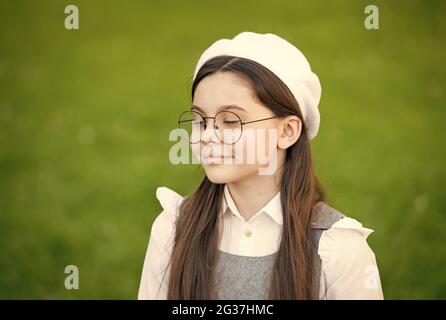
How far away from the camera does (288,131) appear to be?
202 centimetres

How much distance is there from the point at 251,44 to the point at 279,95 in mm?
165

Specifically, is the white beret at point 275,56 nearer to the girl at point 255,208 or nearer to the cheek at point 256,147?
the girl at point 255,208

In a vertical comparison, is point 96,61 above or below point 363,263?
above

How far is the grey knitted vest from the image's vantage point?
1.97 metres

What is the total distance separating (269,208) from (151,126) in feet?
7.03

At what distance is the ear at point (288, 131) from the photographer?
1994 mm

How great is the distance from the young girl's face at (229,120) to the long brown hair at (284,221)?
0.03 meters

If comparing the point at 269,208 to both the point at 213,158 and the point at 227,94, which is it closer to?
the point at 213,158

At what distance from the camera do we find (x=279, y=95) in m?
1.93

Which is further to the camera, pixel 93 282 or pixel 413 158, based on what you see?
pixel 413 158

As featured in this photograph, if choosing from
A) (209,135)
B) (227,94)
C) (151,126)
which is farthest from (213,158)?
(151,126)

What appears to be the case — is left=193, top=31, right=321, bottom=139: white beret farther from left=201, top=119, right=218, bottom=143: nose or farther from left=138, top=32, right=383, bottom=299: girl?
left=201, top=119, right=218, bottom=143: nose
